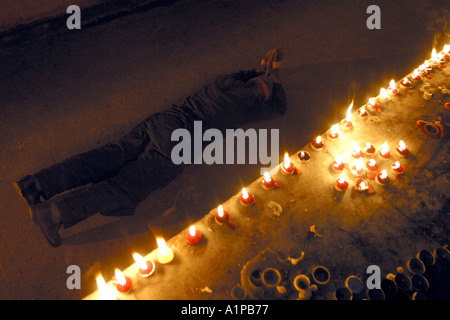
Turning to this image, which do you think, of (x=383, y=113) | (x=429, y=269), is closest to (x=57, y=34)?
(x=383, y=113)

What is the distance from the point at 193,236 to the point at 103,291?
0.82 m

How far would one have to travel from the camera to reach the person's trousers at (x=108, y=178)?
2496mm

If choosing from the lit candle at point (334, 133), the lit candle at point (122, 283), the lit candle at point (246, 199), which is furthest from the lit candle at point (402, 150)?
the lit candle at point (122, 283)

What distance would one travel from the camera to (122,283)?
83.6 inches

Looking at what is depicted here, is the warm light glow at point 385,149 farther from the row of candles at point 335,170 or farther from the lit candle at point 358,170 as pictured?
the lit candle at point 358,170

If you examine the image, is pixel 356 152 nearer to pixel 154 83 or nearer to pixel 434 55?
pixel 434 55

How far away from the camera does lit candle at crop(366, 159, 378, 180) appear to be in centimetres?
299

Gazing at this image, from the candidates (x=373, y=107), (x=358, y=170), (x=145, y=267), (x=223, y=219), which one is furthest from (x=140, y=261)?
(x=373, y=107)

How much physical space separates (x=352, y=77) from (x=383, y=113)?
1.17m

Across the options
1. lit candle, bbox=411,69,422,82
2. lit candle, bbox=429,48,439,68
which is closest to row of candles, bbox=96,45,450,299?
lit candle, bbox=411,69,422,82

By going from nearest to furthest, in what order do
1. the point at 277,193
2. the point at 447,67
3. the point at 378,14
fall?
the point at 277,193, the point at 447,67, the point at 378,14

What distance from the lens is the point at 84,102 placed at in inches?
159
